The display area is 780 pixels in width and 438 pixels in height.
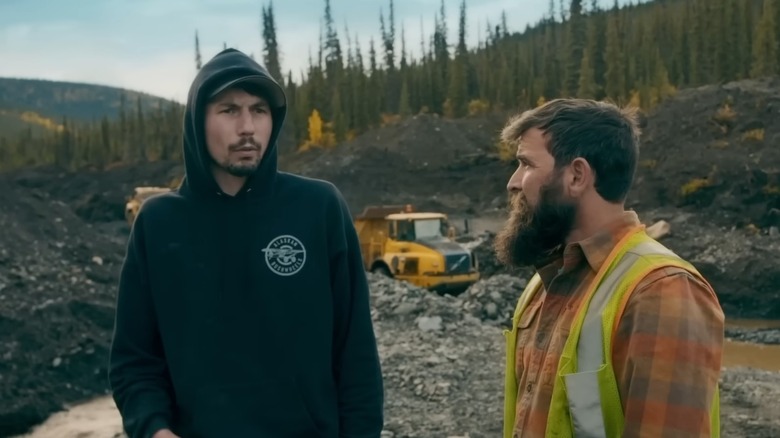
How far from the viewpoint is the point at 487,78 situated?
2771 inches

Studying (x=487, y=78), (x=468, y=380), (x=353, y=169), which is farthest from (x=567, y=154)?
(x=487, y=78)

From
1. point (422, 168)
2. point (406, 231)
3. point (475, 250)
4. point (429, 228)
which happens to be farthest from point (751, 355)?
point (422, 168)

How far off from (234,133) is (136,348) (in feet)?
2.33

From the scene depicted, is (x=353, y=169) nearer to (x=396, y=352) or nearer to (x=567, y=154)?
(x=396, y=352)

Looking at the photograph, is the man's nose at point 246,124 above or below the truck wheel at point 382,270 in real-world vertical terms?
above

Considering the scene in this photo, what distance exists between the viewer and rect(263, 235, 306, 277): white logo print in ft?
8.63

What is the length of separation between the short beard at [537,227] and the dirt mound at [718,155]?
31.3 m

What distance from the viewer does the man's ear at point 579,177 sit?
2396mm

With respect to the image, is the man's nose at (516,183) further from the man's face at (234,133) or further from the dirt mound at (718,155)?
the dirt mound at (718,155)

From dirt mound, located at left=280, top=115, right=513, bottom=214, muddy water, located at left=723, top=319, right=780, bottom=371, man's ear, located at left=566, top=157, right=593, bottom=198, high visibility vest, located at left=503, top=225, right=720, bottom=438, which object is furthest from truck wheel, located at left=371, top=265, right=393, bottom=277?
dirt mound, located at left=280, top=115, right=513, bottom=214

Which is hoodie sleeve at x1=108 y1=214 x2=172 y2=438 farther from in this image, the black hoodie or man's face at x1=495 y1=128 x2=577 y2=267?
man's face at x1=495 y1=128 x2=577 y2=267

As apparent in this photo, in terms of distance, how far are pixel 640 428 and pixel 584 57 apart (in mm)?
63141

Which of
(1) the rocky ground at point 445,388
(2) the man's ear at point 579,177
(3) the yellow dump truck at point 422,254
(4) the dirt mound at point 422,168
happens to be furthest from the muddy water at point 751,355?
(4) the dirt mound at point 422,168

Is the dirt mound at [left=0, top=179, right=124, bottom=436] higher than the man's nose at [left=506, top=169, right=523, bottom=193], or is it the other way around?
the man's nose at [left=506, top=169, right=523, bottom=193]
